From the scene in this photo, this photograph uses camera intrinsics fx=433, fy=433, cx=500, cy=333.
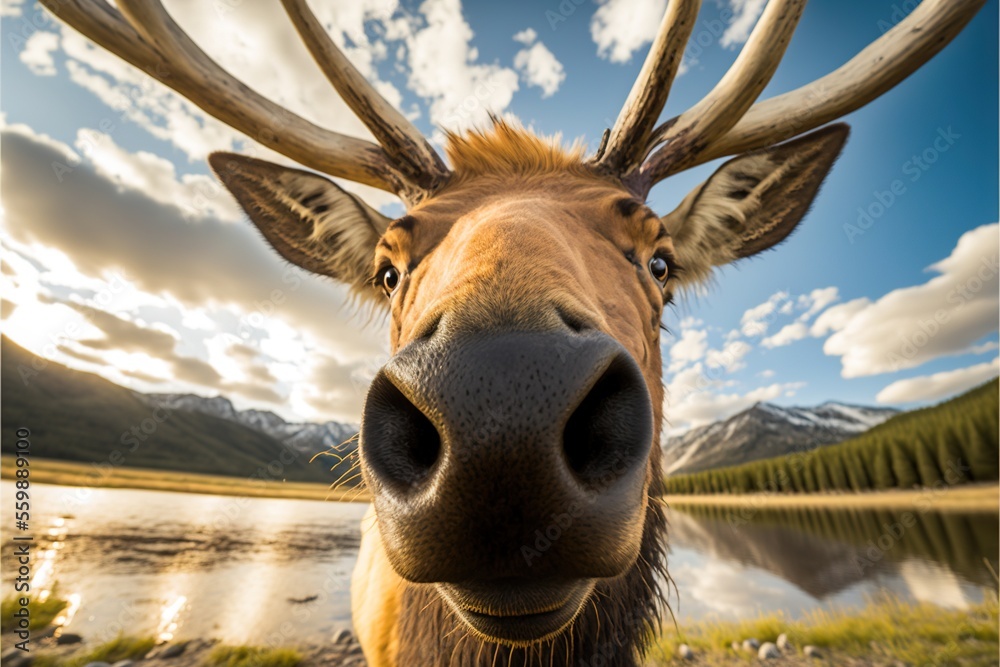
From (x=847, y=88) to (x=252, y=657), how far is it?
13.9 m

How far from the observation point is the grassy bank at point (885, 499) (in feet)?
140

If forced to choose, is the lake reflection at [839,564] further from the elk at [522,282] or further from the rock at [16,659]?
the rock at [16,659]

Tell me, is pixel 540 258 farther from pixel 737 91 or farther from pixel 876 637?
pixel 876 637

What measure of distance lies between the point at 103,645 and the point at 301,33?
12.7m

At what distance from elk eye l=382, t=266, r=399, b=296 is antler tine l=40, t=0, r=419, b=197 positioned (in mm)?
888

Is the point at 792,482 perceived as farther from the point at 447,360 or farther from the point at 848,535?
the point at 447,360

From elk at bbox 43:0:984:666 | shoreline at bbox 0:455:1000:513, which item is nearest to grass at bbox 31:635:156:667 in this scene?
shoreline at bbox 0:455:1000:513

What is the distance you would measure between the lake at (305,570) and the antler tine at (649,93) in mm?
3709

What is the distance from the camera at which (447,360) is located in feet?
4.21

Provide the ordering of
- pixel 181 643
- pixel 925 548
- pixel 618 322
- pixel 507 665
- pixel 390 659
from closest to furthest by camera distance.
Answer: pixel 618 322 → pixel 507 665 → pixel 390 659 → pixel 181 643 → pixel 925 548

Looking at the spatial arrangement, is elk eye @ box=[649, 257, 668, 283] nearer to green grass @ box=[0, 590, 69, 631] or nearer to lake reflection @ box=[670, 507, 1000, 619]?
lake reflection @ box=[670, 507, 1000, 619]

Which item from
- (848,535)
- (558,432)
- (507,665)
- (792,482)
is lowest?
(848,535)

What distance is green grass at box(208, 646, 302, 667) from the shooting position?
9.53m

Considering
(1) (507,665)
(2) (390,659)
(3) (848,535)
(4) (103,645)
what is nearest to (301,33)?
(1) (507,665)
